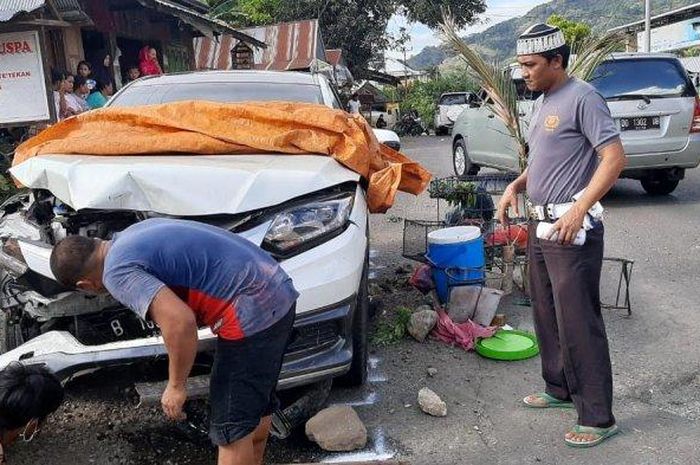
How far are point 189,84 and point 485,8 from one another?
93.0ft

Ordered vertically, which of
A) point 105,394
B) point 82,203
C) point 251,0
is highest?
point 251,0

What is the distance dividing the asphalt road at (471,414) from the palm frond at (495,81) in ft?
4.57

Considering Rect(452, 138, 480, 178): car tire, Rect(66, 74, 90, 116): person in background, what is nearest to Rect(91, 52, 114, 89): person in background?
Rect(66, 74, 90, 116): person in background

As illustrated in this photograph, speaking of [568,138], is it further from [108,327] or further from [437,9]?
[437,9]

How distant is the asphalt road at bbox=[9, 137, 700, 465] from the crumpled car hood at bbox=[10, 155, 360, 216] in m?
1.22

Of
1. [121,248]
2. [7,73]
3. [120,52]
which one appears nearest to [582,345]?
[121,248]

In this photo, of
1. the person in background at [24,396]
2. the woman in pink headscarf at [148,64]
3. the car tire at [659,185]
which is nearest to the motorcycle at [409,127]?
the woman in pink headscarf at [148,64]

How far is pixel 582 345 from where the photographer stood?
10.8 ft

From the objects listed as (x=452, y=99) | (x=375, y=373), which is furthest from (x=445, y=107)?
(x=375, y=373)

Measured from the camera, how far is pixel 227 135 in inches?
151

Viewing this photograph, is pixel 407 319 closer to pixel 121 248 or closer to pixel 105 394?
pixel 105 394

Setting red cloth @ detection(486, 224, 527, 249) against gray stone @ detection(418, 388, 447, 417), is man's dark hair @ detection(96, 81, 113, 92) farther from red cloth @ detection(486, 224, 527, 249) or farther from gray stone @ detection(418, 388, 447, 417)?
gray stone @ detection(418, 388, 447, 417)

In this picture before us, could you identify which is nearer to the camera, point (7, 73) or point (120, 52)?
point (7, 73)

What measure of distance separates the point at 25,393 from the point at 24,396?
0.01m
